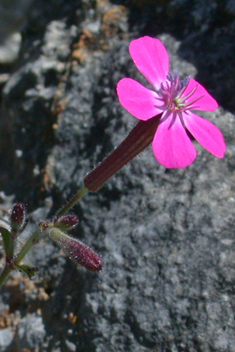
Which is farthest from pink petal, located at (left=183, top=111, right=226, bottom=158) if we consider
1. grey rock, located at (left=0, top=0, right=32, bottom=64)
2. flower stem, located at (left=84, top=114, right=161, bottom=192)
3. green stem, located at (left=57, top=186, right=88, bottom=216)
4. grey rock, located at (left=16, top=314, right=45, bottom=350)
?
grey rock, located at (left=0, top=0, right=32, bottom=64)

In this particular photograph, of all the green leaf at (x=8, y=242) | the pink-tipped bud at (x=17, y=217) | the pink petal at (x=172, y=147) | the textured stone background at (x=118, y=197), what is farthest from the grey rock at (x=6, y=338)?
the pink petal at (x=172, y=147)

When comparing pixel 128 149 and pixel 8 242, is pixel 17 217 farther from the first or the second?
pixel 128 149

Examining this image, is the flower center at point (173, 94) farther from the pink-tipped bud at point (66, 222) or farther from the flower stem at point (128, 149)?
the pink-tipped bud at point (66, 222)

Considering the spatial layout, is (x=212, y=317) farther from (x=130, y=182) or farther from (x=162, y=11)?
(x=162, y=11)

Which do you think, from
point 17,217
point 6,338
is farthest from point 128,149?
point 6,338

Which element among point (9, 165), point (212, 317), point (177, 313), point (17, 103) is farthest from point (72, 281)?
point (17, 103)

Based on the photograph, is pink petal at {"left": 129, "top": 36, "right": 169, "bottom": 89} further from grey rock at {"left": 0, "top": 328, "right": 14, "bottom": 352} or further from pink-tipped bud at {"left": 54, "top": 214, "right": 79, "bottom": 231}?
grey rock at {"left": 0, "top": 328, "right": 14, "bottom": 352}
